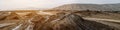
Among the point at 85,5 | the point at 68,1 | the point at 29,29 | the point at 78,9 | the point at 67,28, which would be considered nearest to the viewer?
the point at 67,28

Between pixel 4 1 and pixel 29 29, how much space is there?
145 centimetres

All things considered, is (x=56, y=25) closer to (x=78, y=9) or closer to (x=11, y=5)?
(x=78, y=9)

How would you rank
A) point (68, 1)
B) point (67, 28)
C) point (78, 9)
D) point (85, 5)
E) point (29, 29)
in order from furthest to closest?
1. point (68, 1)
2. point (85, 5)
3. point (78, 9)
4. point (29, 29)
5. point (67, 28)

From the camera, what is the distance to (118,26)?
5.02ft

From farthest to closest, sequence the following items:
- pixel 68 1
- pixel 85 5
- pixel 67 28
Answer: pixel 68 1, pixel 85 5, pixel 67 28

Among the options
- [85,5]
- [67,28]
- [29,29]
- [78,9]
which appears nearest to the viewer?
[67,28]

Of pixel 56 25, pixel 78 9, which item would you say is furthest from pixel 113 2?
pixel 56 25

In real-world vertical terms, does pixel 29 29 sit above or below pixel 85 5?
above

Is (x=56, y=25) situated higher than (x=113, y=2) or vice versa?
(x=56, y=25)

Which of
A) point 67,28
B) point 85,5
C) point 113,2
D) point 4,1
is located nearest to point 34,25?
point 67,28

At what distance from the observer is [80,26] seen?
1517mm

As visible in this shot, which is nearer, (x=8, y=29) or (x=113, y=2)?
(x=8, y=29)

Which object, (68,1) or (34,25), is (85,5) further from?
(34,25)

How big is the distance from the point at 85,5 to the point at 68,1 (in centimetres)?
33
